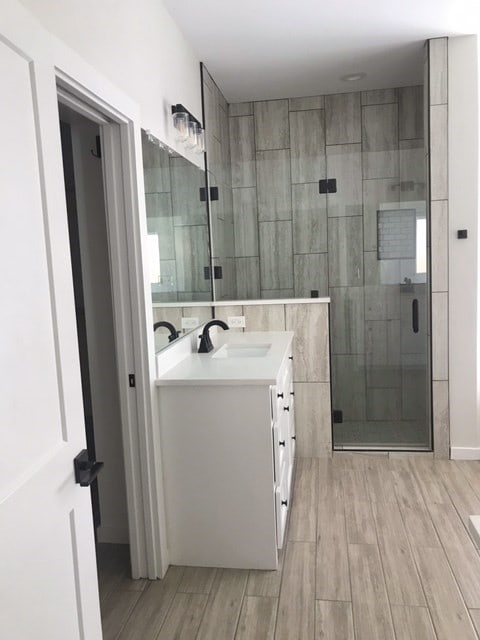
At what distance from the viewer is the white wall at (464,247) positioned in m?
3.43

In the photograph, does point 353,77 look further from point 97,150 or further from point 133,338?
point 133,338

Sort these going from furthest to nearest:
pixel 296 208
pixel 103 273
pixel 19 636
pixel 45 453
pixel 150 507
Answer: pixel 296 208 → pixel 103 273 → pixel 150 507 → pixel 45 453 → pixel 19 636

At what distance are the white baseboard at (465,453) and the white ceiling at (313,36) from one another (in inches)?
106

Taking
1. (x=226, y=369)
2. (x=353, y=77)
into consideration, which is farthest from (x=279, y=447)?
(x=353, y=77)

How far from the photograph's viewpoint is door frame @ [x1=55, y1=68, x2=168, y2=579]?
7.46 ft

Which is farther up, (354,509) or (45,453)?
(45,453)

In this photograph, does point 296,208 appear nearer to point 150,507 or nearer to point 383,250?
point 383,250

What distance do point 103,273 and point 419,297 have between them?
223cm

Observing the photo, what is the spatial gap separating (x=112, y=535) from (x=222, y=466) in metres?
Answer: 0.81

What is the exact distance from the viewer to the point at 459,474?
3451mm

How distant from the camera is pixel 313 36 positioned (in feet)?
10.8

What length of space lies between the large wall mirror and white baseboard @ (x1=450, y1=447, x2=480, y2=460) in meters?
1.93

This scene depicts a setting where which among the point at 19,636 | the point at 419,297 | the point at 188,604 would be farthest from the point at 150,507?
the point at 419,297

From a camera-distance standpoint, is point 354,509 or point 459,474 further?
point 459,474
